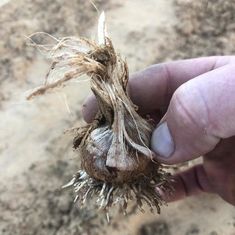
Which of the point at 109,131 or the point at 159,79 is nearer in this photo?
the point at 109,131

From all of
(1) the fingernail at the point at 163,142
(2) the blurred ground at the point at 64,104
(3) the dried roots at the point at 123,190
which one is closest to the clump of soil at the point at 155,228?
(2) the blurred ground at the point at 64,104

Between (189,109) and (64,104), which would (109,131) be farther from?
(64,104)

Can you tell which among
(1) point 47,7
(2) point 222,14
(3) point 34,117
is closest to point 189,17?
(2) point 222,14

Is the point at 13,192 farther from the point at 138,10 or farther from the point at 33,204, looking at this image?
the point at 138,10

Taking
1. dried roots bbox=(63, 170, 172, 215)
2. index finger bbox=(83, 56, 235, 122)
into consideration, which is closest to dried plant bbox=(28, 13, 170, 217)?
dried roots bbox=(63, 170, 172, 215)

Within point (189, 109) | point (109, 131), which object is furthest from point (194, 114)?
point (109, 131)

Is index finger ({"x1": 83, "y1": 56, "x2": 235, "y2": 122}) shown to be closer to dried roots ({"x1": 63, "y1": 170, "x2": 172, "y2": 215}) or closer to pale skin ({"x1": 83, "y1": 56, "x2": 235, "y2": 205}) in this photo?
pale skin ({"x1": 83, "y1": 56, "x2": 235, "y2": 205})
